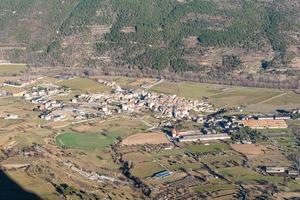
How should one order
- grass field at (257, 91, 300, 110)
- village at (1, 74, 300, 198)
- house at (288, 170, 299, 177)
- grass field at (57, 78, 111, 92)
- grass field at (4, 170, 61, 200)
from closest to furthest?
grass field at (4, 170, 61, 200), village at (1, 74, 300, 198), house at (288, 170, 299, 177), grass field at (257, 91, 300, 110), grass field at (57, 78, 111, 92)

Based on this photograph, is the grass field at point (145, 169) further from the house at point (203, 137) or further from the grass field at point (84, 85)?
the grass field at point (84, 85)

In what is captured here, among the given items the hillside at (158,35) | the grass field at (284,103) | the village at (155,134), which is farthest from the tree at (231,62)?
the village at (155,134)

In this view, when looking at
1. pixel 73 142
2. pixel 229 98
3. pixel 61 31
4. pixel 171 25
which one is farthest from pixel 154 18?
pixel 73 142

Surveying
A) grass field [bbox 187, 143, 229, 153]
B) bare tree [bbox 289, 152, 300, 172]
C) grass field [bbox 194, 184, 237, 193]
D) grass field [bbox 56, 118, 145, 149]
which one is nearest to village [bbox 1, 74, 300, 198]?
grass field [bbox 187, 143, 229, 153]

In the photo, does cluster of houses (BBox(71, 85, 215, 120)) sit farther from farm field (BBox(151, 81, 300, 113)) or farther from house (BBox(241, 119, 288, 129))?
house (BBox(241, 119, 288, 129))

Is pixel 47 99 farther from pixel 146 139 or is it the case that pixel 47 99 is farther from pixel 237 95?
pixel 237 95

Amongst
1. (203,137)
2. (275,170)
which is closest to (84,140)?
(203,137)
